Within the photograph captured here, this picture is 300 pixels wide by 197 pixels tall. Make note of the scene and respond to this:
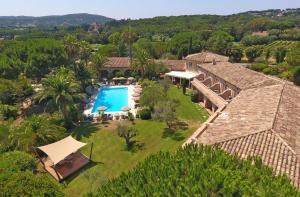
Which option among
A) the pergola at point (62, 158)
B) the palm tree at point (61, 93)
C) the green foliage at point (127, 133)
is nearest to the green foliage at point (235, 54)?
the palm tree at point (61, 93)

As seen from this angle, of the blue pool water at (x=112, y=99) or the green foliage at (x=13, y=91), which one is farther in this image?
the blue pool water at (x=112, y=99)

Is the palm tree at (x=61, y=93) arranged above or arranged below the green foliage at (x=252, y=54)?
below

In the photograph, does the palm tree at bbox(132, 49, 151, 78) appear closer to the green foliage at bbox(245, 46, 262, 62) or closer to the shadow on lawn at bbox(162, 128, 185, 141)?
the shadow on lawn at bbox(162, 128, 185, 141)

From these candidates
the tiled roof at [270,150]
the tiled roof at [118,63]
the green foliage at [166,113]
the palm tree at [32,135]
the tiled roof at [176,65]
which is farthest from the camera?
the tiled roof at [118,63]

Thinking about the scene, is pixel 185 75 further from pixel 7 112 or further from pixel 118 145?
pixel 7 112

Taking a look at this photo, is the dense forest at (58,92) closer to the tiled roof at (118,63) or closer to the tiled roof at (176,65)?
the tiled roof at (118,63)
